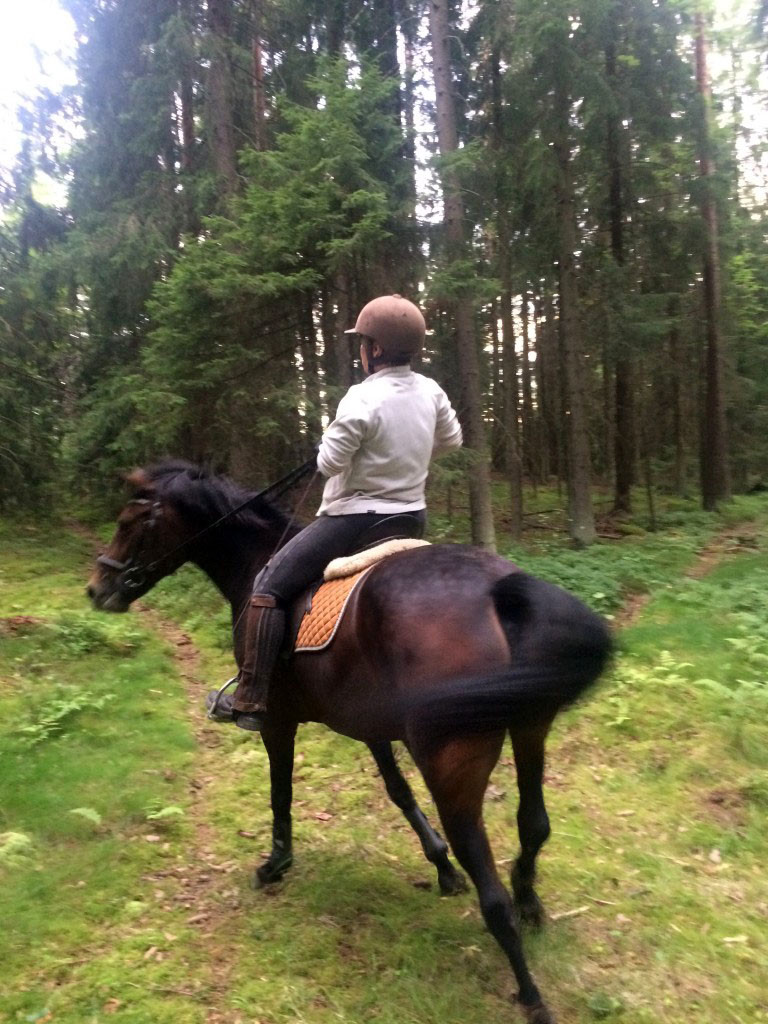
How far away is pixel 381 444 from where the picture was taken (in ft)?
10.5

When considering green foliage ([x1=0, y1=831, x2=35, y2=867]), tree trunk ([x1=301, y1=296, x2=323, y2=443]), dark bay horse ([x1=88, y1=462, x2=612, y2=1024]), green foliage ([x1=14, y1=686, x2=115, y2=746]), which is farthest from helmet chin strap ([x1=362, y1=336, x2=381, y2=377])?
tree trunk ([x1=301, y1=296, x2=323, y2=443])

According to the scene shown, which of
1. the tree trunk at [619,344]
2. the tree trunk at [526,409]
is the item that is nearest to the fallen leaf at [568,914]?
the tree trunk at [619,344]

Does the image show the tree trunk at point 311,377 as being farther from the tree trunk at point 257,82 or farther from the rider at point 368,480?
the rider at point 368,480

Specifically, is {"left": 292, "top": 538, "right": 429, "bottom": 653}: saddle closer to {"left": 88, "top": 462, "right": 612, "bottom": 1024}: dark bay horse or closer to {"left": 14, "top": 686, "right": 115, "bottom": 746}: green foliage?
{"left": 88, "top": 462, "right": 612, "bottom": 1024}: dark bay horse

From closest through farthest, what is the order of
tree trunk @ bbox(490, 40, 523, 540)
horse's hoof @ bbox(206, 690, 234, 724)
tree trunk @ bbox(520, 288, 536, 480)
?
horse's hoof @ bbox(206, 690, 234, 724), tree trunk @ bbox(490, 40, 523, 540), tree trunk @ bbox(520, 288, 536, 480)

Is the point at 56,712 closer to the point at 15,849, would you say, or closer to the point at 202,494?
the point at 15,849

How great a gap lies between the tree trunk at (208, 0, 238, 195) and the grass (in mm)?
8247

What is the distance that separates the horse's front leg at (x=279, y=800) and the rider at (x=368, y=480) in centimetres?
40

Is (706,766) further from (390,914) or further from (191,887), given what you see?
(191,887)

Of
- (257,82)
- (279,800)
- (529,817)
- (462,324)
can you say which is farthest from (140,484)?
(257,82)

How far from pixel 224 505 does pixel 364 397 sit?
4.31ft

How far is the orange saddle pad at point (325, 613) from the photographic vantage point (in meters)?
3.12

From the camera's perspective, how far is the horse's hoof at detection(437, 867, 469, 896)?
3748mm

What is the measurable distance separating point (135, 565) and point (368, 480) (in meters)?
1.59
